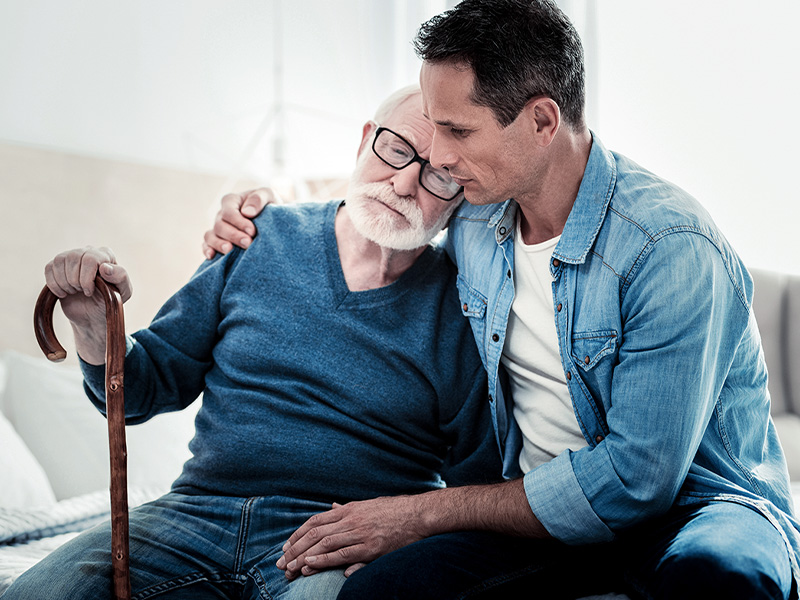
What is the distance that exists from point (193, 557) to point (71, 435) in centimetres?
82

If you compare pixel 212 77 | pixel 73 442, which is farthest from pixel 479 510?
pixel 212 77

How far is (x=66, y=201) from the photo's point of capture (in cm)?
230

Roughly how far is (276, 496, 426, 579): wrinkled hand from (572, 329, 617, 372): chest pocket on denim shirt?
373mm

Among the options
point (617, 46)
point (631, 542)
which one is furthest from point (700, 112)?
point (631, 542)

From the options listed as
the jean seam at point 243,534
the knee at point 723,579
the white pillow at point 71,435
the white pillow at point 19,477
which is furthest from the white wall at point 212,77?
the knee at point 723,579

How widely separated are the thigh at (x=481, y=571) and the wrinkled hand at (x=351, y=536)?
0.07 meters

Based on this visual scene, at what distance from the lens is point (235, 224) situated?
152 centimetres

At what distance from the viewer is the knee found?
3.03 feet

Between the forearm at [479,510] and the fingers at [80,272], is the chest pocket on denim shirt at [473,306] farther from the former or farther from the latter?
the fingers at [80,272]

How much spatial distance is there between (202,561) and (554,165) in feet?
3.03

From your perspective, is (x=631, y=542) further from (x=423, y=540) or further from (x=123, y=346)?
(x=123, y=346)

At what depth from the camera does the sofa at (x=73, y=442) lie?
4.96 ft

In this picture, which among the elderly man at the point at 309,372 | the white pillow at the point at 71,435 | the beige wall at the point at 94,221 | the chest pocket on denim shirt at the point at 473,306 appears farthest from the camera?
the beige wall at the point at 94,221

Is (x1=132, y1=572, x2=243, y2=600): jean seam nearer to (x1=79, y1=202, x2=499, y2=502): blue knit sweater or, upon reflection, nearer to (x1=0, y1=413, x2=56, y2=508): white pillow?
(x1=79, y1=202, x2=499, y2=502): blue knit sweater
